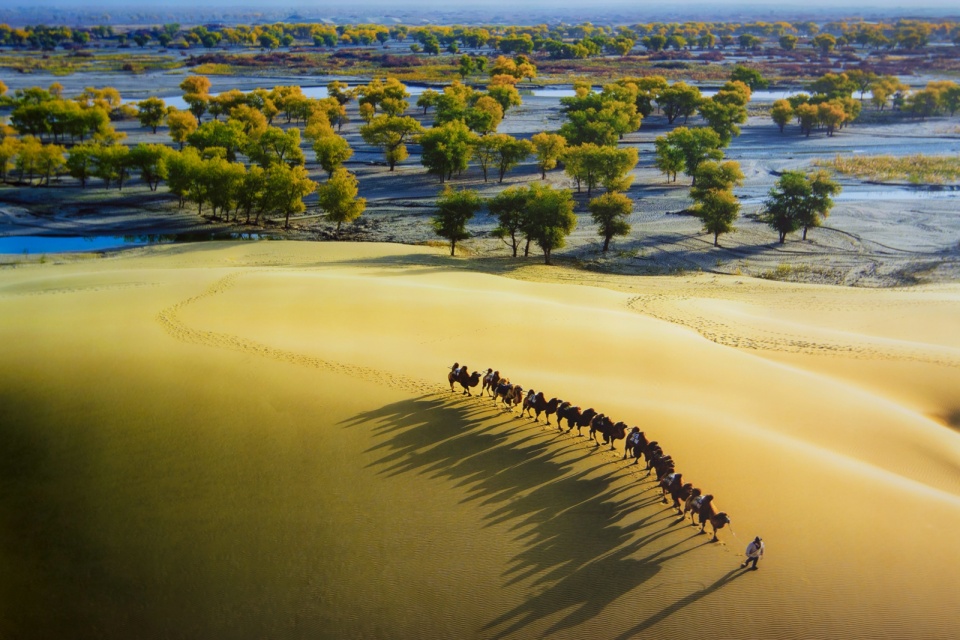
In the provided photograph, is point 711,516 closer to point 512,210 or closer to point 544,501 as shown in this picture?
point 544,501

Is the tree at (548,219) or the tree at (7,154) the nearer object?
the tree at (548,219)

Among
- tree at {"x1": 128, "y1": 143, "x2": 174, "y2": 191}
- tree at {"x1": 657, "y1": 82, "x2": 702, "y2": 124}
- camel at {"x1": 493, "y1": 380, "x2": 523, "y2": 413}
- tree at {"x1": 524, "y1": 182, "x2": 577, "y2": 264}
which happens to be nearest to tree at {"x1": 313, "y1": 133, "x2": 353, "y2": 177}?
tree at {"x1": 128, "y1": 143, "x2": 174, "y2": 191}

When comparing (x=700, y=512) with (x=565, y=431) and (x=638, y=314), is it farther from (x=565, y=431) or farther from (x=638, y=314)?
(x=638, y=314)

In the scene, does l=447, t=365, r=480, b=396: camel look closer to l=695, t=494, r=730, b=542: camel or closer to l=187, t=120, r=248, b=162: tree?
l=695, t=494, r=730, b=542: camel

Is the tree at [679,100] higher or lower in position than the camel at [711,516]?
higher

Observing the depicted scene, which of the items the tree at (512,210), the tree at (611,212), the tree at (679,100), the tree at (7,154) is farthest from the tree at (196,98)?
the tree at (611,212)

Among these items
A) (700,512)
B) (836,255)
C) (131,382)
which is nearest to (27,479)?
(131,382)

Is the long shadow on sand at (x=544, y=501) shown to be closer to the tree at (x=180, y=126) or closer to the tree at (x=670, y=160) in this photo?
the tree at (x=670, y=160)
